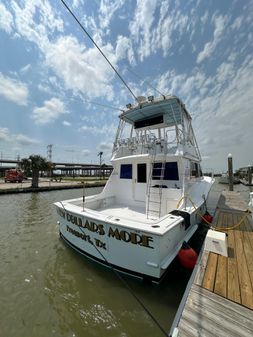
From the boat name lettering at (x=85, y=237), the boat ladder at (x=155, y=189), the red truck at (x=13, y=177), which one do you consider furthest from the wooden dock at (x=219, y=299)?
the red truck at (x=13, y=177)

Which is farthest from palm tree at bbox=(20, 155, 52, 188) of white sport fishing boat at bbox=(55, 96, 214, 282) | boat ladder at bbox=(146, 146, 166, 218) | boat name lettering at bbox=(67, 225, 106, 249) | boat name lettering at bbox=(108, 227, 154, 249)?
boat name lettering at bbox=(108, 227, 154, 249)

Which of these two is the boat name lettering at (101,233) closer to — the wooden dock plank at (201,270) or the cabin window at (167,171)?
the wooden dock plank at (201,270)

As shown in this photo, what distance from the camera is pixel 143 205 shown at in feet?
21.9

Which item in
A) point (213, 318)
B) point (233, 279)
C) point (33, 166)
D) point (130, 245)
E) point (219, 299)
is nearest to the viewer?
point (213, 318)

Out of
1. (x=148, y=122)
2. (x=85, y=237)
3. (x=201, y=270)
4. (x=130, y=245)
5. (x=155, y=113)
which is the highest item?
(x=155, y=113)

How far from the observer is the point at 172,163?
624cm

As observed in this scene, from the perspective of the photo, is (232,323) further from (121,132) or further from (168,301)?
(121,132)

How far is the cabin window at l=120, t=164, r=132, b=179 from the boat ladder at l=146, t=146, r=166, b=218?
43.3 inches

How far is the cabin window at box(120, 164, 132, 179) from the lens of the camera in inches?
282

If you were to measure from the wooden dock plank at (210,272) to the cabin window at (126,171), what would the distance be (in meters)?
4.10

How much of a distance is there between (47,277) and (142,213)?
10.6 ft

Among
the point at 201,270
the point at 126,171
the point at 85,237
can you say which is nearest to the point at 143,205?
the point at 126,171

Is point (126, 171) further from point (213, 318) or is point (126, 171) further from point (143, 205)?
point (213, 318)

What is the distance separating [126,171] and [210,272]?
470 centimetres
